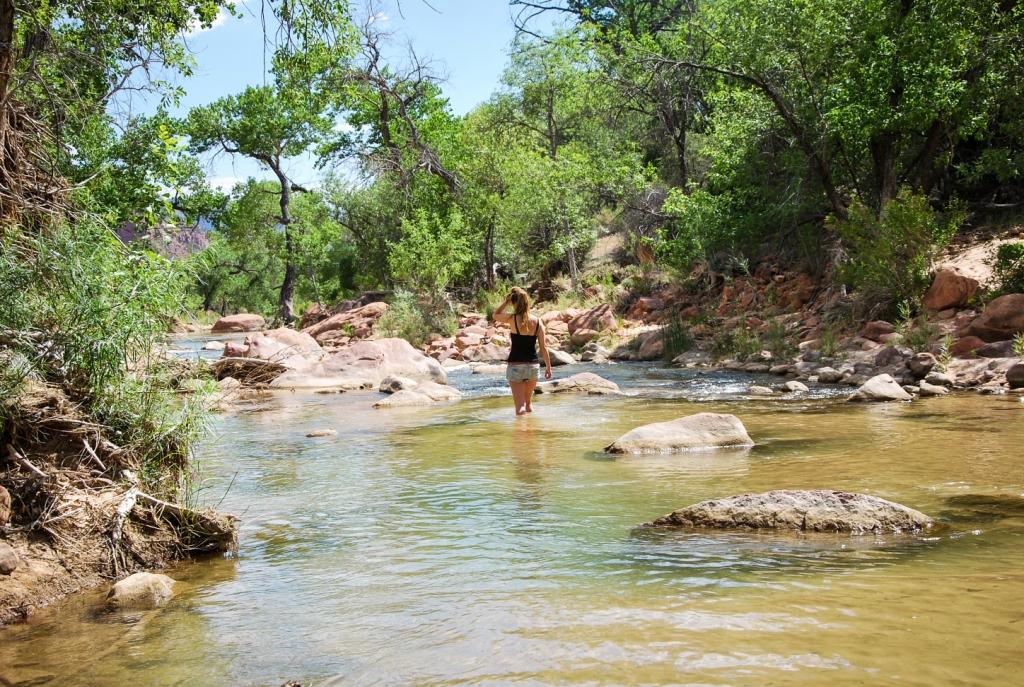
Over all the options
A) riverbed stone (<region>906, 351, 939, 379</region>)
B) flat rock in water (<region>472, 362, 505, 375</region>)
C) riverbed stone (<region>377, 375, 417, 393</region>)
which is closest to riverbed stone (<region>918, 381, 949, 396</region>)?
riverbed stone (<region>906, 351, 939, 379</region>)

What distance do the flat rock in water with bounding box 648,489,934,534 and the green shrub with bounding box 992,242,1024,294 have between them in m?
11.3

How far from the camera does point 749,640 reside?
153 inches

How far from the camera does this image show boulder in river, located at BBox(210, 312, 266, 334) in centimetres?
4784

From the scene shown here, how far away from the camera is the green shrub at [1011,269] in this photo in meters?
15.2

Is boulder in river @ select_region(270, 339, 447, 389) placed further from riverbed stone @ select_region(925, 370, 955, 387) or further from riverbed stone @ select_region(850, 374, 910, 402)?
riverbed stone @ select_region(925, 370, 955, 387)

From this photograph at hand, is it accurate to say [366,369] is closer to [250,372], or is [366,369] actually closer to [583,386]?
[250,372]

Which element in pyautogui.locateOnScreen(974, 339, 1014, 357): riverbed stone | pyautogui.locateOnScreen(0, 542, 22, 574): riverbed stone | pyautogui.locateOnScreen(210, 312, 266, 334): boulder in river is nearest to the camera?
pyautogui.locateOnScreen(0, 542, 22, 574): riverbed stone

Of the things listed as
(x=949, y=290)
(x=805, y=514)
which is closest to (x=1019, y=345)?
(x=949, y=290)

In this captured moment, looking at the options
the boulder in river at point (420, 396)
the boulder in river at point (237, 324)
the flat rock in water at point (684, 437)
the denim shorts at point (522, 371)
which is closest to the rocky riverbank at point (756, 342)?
the boulder in river at point (420, 396)

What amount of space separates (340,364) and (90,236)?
47.4 ft

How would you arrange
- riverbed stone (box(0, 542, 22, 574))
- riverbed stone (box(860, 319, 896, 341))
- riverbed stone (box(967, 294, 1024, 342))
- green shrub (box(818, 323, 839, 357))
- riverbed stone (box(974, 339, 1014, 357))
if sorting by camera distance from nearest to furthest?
riverbed stone (box(0, 542, 22, 574)) < riverbed stone (box(974, 339, 1014, 357)) < riverbed stone (box(967, 294, 1024, 342)) < riverbed stone (box(860, 319, 896, 341)) < green shrub (box(818, 323, 839, 357))

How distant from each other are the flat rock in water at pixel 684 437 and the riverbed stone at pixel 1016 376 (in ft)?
18.6

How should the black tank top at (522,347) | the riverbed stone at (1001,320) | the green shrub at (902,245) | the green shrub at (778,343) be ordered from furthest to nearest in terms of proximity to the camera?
1. the green shrub at (778,343)
2. the green shrub at (902,245)
3. the riverbed stone at (1001,320)
4. the black tank top at (522,347)

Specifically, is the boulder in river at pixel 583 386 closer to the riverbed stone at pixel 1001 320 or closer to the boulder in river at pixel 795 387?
the boulder in river at pixel 795 387
